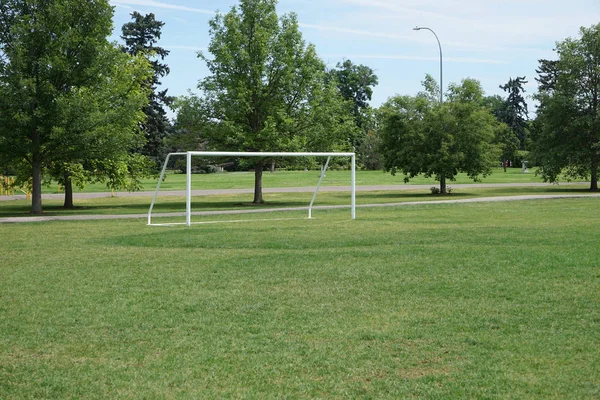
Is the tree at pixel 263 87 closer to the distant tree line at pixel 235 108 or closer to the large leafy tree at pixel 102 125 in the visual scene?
the distant tree line at pixel 235 108

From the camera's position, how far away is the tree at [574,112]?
4028 cm

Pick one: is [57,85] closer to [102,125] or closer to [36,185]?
[102,125]

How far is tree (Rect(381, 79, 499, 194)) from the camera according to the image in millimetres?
38469

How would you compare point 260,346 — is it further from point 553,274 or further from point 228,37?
point 228,37

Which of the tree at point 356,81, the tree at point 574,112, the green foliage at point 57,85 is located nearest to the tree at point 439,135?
the tree at point 574,112

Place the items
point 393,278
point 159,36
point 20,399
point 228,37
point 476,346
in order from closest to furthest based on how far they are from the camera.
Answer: point 20,399, point 476,346, point 393,278, point 228,37, point 159,36

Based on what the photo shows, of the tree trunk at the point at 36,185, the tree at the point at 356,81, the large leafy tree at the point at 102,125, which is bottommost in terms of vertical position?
the tree trunk at the point at 36,185

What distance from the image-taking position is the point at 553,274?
34.2ft

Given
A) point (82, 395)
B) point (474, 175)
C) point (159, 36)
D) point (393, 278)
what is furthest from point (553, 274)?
point (159, 36)

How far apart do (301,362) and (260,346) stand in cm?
65

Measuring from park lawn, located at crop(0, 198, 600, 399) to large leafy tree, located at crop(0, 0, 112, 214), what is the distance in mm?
9657

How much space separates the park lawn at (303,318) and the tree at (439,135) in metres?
23.6

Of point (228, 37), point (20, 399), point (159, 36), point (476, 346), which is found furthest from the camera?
point (159, 36)

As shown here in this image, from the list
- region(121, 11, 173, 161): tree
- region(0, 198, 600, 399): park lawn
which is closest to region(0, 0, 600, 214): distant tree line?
region(0, 198, 600, 399): park lawn
